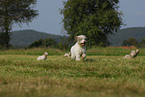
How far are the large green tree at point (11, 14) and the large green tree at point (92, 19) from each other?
5.80m

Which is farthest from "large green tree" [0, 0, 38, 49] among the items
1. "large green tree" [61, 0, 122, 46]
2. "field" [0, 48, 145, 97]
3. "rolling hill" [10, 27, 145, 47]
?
"rolling hill" [10, 27, 145, 47]

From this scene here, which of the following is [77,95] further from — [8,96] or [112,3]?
[112,3]

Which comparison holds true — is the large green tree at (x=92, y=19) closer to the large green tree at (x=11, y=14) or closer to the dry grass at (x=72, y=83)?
the large green tree at (x=11, y=14)

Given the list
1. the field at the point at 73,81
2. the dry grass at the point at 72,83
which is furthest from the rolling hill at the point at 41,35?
the dry grass at the point at 72,83

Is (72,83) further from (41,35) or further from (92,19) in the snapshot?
(41,35)

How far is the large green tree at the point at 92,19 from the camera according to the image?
29.6 m

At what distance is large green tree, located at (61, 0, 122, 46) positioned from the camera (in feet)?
97.1

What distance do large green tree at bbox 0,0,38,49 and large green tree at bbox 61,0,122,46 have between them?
5.80m

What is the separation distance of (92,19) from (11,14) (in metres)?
12.0

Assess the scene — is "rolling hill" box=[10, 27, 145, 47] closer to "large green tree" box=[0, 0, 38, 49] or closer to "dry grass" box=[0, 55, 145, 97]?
"large green tree" box=[0, 0, 38, 49]

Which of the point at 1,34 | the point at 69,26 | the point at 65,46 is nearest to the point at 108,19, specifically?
the point at 69,26

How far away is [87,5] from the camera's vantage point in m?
31.3

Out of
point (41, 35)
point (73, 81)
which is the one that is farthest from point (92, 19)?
point (41, 35)

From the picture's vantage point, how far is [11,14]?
2986 centimetres
